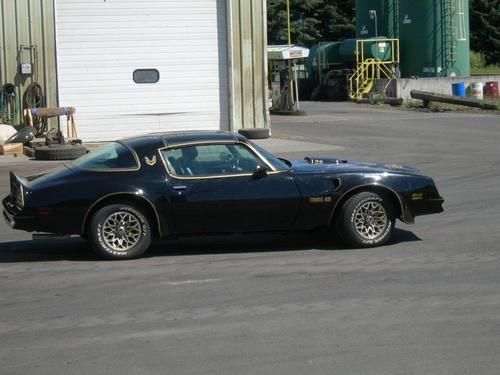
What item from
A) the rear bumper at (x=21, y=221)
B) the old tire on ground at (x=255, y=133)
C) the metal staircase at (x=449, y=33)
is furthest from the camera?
the metal staircase at (x=449, y=33)

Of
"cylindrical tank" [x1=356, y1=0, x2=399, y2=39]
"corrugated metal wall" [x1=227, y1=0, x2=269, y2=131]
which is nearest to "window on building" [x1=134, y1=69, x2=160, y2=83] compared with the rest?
"corrugated metal wall" [x1=227, y1=0, x2=269, y2=131]

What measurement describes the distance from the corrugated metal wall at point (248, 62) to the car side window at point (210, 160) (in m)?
14.0

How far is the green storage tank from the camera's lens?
44.2m

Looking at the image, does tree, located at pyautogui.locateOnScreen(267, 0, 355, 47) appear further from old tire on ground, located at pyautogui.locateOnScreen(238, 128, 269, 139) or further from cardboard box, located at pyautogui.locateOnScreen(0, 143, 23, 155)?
cardboard box, located at pyautogui.locateOnScreen(0, 143, 23, 155)

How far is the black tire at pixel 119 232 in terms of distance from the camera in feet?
31.7

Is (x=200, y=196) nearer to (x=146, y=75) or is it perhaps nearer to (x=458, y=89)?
(x=146, y=75)

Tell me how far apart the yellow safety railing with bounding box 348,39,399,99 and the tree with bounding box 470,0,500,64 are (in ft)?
75.6

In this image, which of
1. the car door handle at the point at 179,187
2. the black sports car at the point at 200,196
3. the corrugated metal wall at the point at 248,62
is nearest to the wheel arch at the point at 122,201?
the black sports car at the point at 200,196

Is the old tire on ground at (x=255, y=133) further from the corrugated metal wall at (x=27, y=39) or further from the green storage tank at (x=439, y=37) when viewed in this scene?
the green storage tank at (x=439, y=37)

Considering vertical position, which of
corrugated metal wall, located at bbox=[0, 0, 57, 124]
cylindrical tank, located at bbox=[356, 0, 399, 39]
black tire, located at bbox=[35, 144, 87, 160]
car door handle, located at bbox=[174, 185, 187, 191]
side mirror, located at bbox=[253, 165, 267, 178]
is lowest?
car door handle, located at bbox=[174, 185, 187, 191]

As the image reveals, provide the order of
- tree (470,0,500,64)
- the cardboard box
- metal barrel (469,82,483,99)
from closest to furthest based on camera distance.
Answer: the cardboard box < metal barrel (469,82,483,99) < tree (470,0,500,64)

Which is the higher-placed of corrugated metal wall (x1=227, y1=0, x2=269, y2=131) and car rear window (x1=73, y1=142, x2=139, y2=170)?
corrugated metal wall (x1=227, y1=0, x2=269, y2=131)

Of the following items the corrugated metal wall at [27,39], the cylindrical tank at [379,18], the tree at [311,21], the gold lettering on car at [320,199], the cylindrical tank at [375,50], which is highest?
the tree at [311,21]

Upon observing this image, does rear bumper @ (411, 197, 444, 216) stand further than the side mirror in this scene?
Yes
